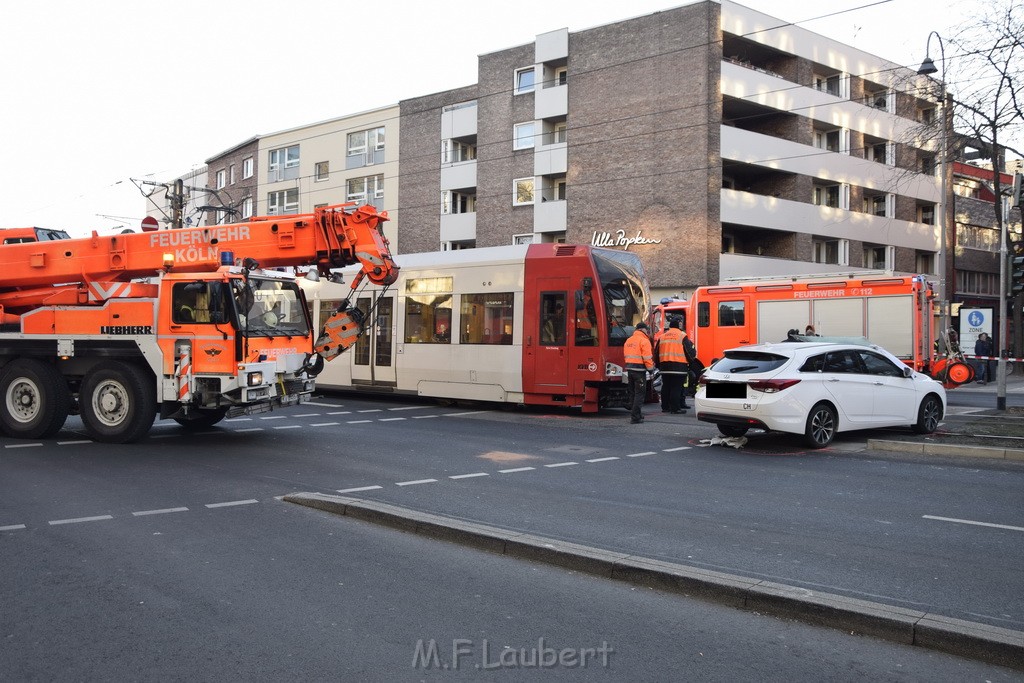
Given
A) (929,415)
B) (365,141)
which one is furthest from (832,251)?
(929,415)

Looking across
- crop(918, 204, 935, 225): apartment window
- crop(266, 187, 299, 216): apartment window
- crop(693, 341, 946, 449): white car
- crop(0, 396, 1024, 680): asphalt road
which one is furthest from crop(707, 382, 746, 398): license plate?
crop(918, 204, 935, 225): apartment window

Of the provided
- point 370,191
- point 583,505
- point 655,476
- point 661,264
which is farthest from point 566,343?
point 370,191

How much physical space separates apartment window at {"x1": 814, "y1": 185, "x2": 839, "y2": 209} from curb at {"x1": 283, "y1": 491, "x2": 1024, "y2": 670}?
38.9 metres

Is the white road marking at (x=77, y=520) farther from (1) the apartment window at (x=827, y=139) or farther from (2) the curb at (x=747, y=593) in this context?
(1) the apartment window at (x=827, y=139)

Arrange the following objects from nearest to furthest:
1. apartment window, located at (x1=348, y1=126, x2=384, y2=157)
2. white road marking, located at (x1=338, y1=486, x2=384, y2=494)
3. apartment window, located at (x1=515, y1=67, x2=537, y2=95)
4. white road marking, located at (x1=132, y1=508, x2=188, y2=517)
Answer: white road marking, located at (x1=132, y1=508, x2=188, y2=517) < white road marking, located at (x1=338, y1=486, x2=384, y2=494) < apartment window, located at (x1=515, y1=67, x2=537, y2=95) < apartment window, located at (x1=348, y1=126, x2=384, y2=157)

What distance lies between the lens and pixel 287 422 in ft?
49.4

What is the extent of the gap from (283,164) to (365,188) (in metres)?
7.65

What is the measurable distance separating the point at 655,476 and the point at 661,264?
86.4ft

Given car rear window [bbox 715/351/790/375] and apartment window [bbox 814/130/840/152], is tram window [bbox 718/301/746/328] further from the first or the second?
apartment window [bbox 814/130/840/152]

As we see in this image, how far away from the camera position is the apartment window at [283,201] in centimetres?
5044

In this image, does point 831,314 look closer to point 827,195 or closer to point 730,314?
point 730,314

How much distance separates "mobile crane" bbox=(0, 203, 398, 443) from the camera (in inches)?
446

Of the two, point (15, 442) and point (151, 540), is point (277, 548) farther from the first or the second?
point (15, 442)

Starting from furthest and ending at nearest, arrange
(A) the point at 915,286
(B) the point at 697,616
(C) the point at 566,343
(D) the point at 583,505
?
(A) the point at 915,286 < (C) the point at 566,343 < (D) the point at 583,505 < (B) the point at 697,616
